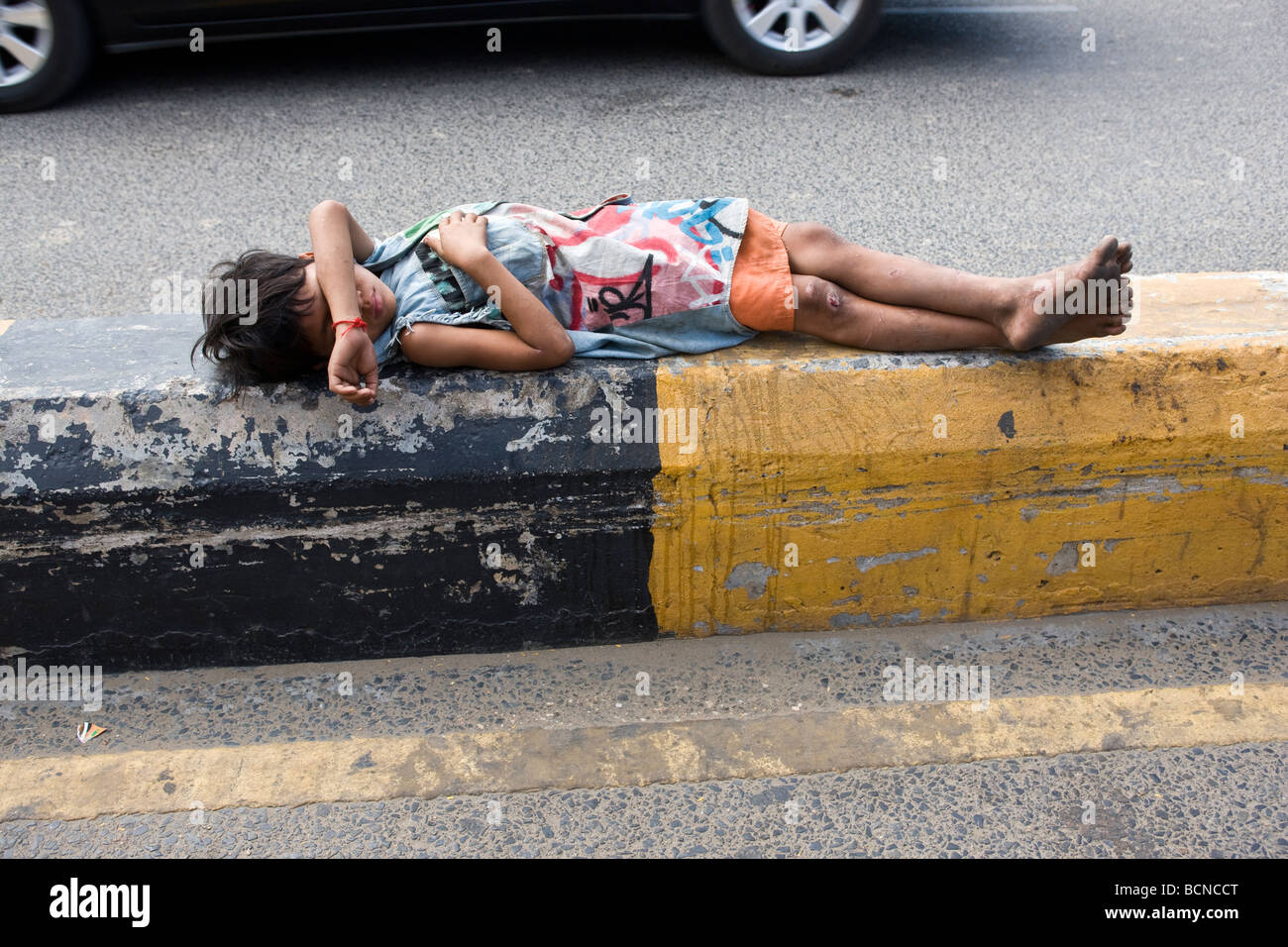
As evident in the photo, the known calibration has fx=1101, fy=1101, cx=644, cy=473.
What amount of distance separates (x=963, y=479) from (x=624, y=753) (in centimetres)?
102

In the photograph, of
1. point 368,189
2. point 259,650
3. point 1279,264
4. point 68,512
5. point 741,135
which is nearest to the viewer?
point 68,512

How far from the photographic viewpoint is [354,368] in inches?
96.7

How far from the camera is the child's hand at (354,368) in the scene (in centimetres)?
240

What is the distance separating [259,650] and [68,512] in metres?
0.55

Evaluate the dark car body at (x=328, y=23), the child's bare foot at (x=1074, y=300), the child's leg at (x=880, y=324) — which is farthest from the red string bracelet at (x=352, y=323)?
the dark car body at (x=328, y=23)

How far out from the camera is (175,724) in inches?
102

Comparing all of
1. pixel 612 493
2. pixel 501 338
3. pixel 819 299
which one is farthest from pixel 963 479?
pixel 501 338

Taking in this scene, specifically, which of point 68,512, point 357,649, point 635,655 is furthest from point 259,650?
point 635,655

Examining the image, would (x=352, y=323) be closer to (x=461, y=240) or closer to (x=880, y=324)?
(x=461, y=240)

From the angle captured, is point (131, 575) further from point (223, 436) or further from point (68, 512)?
point (223, 436)

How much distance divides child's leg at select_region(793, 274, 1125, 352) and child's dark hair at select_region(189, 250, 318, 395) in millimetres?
1203

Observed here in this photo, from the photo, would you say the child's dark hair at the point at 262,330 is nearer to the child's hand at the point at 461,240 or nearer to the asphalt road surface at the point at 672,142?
the child's hand at the point at 461,240

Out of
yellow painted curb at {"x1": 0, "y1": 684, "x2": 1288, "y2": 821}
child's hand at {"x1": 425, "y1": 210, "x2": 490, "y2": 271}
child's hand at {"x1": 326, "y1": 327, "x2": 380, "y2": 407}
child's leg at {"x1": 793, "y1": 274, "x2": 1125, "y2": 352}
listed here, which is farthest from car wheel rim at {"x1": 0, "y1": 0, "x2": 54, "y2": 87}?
child's leg at {"x1": 793, "y1": 274, "x2": 1125, "y2": 352}

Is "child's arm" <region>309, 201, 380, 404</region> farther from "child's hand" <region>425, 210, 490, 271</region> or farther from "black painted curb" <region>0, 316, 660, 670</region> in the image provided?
"child's hand" <region>425, 210, 490, 271</region>
